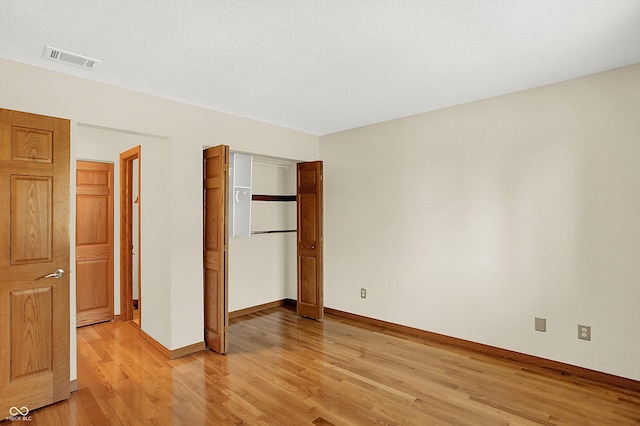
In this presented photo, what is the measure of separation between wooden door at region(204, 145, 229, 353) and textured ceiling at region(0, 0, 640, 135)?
72 cm

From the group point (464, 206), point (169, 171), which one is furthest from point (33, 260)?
point (464, 206)

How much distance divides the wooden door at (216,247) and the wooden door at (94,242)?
183 cm

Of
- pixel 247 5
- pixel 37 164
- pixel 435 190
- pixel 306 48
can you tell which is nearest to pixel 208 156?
pixel 37 164

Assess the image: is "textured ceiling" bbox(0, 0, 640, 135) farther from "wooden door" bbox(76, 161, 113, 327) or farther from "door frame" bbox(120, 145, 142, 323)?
"wooden door" bbox(76, 161, 113, 327)

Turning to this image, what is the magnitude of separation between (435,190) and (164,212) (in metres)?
3.06

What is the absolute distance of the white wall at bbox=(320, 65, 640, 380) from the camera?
2834 mm

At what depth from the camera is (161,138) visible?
355cm

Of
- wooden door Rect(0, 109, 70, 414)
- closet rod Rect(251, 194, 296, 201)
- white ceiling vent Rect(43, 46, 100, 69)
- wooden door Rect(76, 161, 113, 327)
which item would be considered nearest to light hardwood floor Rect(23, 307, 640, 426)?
wooden door Rect(0, 109, 70, 414)

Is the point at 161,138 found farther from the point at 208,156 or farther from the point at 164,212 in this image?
the point at 164,212

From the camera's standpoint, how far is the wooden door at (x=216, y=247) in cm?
351

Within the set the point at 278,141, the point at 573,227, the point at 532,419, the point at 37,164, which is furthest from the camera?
the point at 278,141

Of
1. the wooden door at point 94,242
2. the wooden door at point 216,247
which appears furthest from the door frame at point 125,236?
the wooden door at point 216,247

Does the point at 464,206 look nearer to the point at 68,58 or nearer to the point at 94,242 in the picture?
the point at 68,58

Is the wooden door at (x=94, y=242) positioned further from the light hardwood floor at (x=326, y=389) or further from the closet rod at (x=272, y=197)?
the closet rod at (x=272, y=197)
